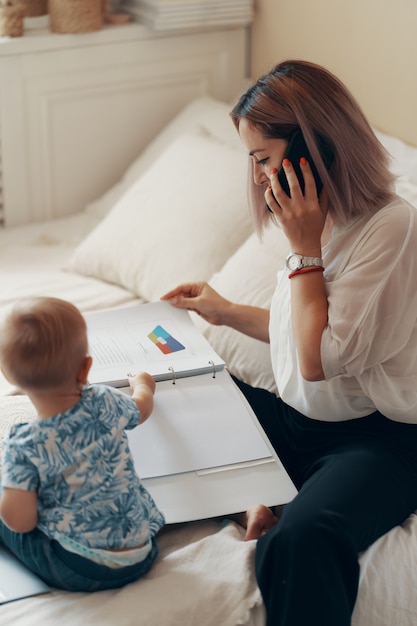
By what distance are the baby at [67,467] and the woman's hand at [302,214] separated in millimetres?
381

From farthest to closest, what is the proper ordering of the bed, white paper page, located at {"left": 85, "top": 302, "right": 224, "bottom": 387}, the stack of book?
the stack of book < white paper page, located at {"left": 85, "top": 302, "right": 224, "bottom": 387} < the bed

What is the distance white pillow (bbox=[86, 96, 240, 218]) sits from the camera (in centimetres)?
252

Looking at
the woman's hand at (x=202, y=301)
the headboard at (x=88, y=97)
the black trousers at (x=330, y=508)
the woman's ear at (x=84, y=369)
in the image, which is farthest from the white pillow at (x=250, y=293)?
the headboard at (x=88, y=97)

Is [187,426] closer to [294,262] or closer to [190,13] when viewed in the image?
[294,262]

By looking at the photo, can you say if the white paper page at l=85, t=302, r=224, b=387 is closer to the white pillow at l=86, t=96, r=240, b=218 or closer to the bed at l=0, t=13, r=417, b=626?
the bed at l=0, t=13, r=417, b=626

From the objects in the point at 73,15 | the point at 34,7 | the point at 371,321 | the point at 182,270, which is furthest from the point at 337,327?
the point at 34,7

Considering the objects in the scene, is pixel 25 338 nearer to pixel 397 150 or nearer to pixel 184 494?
pixel 184 494

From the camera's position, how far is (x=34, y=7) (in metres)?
2.54

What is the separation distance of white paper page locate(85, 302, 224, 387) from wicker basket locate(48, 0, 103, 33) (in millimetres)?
1059

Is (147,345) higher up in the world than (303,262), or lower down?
lower down

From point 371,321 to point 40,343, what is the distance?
51cm

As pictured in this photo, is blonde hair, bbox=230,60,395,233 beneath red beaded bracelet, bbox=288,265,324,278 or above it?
above

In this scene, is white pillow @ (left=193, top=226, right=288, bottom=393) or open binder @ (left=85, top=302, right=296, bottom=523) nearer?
open binder @ (left=85, top=302, right=296, bottom=523)

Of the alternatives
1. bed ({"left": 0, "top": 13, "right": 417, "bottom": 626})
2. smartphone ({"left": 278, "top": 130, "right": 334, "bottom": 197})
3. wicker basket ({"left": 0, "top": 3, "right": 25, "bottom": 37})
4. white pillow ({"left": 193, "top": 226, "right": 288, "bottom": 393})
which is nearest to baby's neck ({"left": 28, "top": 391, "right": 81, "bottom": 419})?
bed ({"left": 0, "top": 13, "right": 417, "bottom": 626})
